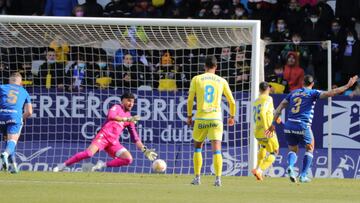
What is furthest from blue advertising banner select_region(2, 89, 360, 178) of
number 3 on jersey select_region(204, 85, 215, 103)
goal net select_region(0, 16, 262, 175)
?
number 3 on jersey select_region(204, 85, 215, 103)

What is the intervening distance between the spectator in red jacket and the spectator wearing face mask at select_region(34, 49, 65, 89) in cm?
540

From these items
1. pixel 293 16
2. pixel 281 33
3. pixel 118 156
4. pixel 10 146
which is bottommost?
pixel 118 156

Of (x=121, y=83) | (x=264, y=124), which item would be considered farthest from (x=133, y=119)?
(x=121, y=83)

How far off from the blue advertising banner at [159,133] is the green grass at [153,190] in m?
4.48

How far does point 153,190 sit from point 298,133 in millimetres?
4933

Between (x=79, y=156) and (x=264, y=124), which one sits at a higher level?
(x=264, y=124)

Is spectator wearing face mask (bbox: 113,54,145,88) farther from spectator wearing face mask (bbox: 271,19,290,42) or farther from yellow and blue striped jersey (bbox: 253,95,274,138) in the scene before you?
yellow and blue striped jersey (bbox: 253,95,274,138)

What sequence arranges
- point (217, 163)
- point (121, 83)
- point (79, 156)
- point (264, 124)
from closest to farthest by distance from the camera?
point (217, 163) → point (264, 124) → point (79, 156) → point (121, 83)

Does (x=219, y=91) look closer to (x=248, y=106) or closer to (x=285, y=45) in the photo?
(x=248, y=106)

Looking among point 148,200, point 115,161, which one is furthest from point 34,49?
point 148,200

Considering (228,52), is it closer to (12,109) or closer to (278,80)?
(278,80)

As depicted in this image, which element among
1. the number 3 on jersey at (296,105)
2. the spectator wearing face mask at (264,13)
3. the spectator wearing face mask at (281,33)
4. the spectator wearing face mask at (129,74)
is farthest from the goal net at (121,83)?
the number 3 on jersey at (296,105)

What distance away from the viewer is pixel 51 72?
24328 mm

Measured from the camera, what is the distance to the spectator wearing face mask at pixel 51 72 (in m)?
24.1
